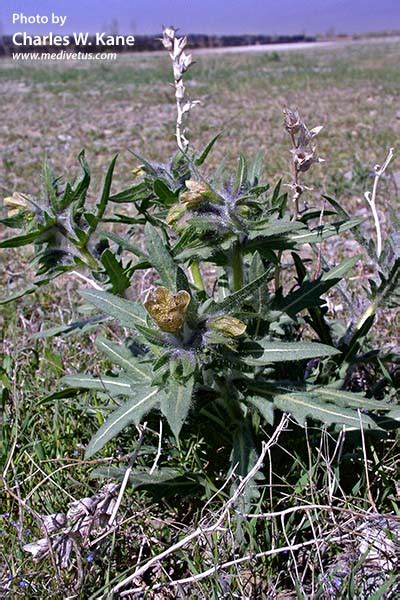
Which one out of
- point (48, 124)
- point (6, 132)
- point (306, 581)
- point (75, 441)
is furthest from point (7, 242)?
point (48, 124)

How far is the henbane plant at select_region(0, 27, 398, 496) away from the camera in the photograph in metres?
1.60

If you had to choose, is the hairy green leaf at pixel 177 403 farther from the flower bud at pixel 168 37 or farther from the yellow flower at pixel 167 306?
the flower bud at pixel 168 37

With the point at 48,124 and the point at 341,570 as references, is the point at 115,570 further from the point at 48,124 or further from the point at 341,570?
the point at 48,124

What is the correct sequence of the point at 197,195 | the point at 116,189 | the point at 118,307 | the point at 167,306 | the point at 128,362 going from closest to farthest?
the point at 167,306
the point at 197,195
the point at 118,307
the point at 128,362
the point at 116,189

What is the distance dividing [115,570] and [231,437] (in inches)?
19.6

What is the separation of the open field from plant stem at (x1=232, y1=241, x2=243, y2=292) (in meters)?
0.51

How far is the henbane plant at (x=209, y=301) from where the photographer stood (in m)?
1.60

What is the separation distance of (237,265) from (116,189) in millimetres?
4107

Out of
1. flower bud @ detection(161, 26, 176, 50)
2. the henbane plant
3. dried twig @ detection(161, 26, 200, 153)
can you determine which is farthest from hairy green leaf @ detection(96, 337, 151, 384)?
flower bud @ detection(161, 26, 176, 50)

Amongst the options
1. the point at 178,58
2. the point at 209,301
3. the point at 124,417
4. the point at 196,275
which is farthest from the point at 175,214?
the point at 178,58

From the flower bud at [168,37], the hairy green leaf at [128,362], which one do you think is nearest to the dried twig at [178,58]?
the flower bud at [168,37]

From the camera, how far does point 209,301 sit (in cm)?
164

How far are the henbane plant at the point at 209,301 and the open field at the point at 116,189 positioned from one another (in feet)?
0.60

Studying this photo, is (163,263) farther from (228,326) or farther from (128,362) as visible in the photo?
(128,362)
